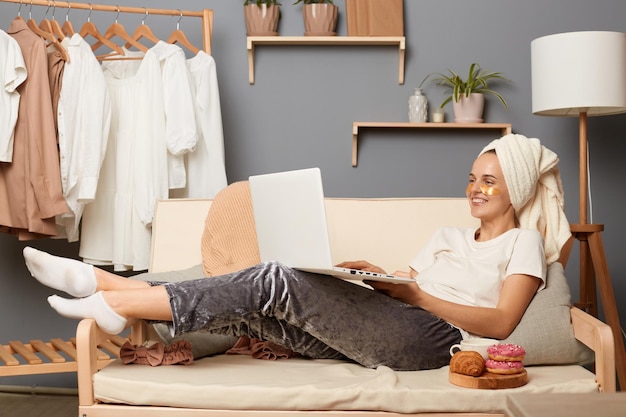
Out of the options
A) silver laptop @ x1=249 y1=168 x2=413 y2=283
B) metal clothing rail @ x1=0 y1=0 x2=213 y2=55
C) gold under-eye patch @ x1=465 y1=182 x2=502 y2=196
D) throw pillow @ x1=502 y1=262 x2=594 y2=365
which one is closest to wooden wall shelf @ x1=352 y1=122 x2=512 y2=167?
metal clothing rail @ x1=0 y1=0 x2=213 y2=55

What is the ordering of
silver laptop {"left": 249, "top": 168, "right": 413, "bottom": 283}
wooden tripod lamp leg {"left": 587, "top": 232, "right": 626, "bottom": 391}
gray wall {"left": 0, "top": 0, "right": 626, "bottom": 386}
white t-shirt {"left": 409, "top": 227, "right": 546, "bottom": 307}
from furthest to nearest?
gray wall {"left": 0, "top": 0, "right": 626, "bottom": 386} < wooden tripod lamp leg {"left": 587, "top": 232, "right": 626, "bottom": 391} < white t-shirt {"left": 409, "top": 227, "right": 546, "bottom": 307} < silver laptop {"left": 249, "top": 168, "right": 413, "bottom": 283}

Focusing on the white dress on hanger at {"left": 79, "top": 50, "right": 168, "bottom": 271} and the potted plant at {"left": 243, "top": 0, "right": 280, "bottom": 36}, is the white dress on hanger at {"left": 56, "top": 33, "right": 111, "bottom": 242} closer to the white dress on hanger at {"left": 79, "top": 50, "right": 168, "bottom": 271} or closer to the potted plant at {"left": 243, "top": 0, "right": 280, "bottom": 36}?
the white dress on hanger at {"left": 79, "top": 50, "right": 168, "bottom": 271}

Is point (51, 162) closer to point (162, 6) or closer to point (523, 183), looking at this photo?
point (162, 6)

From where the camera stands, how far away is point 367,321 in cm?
215

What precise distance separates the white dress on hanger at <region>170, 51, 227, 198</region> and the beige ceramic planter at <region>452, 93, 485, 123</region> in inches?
42.4

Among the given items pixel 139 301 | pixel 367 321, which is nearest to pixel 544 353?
pixel 367 321

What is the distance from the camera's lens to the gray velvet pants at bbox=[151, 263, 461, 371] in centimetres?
201

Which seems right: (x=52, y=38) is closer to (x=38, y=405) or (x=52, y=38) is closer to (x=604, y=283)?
(x=38, y=405)

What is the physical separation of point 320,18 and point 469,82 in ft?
2.40

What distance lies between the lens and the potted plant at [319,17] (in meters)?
3.70

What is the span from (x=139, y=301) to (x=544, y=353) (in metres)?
1.08

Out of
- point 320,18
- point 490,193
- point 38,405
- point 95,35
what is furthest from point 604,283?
point 38,405

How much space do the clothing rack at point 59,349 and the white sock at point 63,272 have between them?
0.69 meters

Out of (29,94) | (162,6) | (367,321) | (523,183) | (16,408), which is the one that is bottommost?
(16,408)
